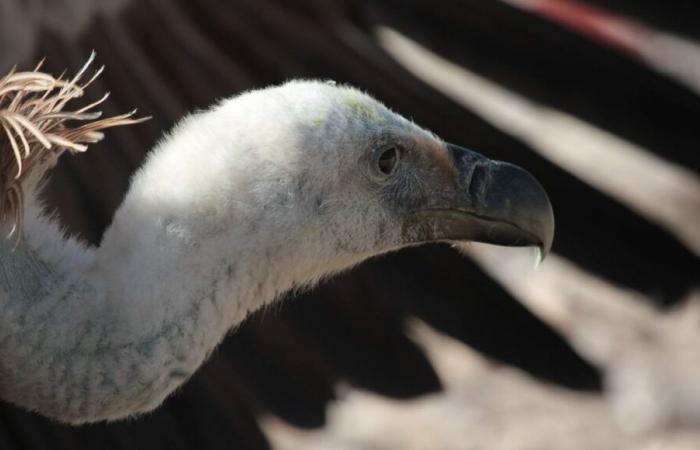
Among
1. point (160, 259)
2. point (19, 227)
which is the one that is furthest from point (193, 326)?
point (19, 227)

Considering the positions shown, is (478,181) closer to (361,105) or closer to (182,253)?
(361,105)

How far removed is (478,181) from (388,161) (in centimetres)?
14

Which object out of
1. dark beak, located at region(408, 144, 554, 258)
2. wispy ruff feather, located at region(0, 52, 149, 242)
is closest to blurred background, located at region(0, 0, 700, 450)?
dark beak, located at region(408, 144, 554, 258)

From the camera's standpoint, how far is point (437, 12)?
9.92 feet

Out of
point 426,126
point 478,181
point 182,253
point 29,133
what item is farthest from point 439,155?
point 426,126

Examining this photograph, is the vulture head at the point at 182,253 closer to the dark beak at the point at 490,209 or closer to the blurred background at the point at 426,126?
the dark beak at the point at 490,209

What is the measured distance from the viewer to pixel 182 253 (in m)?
1.75

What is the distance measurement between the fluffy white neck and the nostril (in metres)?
0.27

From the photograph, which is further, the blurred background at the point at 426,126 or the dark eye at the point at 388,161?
the blurred background at the point at 426,126

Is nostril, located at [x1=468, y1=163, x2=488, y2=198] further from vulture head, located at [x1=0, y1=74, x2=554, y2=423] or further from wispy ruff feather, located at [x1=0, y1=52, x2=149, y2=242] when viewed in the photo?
wispy ruff feather, located at [x1=0, y1=52, x2=149, y2=242]

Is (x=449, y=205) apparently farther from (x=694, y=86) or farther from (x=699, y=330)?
(x=699, y=330)

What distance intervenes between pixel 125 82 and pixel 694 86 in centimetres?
129

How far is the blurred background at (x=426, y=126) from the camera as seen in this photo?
2973 mm

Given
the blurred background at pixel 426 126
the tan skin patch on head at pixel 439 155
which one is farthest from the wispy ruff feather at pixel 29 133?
the blurred background at pixel 426 126
